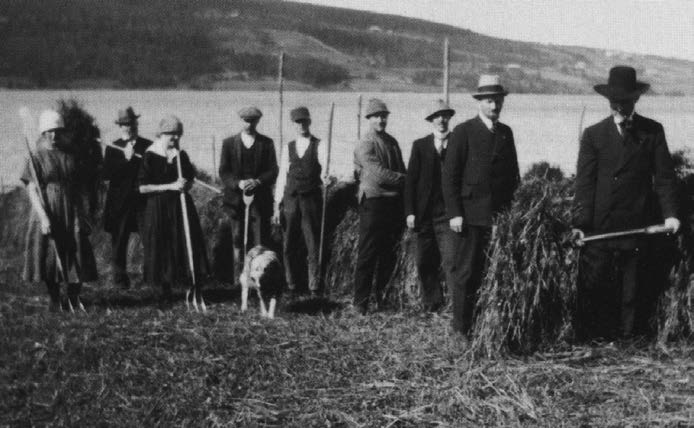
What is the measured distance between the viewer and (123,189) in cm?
890

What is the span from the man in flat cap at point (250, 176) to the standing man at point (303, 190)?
16cm

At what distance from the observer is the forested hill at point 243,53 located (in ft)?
155

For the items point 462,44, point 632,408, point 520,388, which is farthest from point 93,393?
point 462,44

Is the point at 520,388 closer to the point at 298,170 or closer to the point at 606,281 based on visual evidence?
the point at 606,281

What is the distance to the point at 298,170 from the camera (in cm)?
827

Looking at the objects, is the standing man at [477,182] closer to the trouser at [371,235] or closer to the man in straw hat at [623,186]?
the man in straw hat at [623,186]

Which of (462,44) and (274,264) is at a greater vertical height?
(462,44)

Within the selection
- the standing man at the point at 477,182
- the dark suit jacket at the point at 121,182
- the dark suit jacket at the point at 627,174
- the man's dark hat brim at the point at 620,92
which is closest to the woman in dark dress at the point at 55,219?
the dark suit jacket at the point at 121,182

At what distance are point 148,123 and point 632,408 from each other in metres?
36.1

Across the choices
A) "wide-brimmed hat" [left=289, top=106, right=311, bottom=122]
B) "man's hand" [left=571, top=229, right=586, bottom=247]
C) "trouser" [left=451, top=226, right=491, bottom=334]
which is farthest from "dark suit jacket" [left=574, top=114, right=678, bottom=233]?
"wide-brimmed hat" [left=289, top=106, right=311, bottom=122]

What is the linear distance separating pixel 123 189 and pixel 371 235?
3180 millimetres

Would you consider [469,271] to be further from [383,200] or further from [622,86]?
[622,86]

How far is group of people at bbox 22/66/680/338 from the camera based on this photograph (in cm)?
575

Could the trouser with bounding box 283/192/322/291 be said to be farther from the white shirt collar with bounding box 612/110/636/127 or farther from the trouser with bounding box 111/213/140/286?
the white shirt collar with bounding box 612/110/636/127
